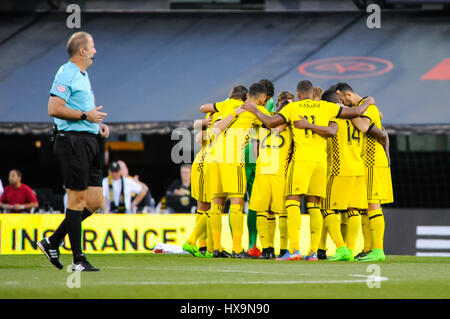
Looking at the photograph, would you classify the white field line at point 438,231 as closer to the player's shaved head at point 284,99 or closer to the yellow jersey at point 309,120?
the player's shaved head at point 284,99

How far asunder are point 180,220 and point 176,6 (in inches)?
256

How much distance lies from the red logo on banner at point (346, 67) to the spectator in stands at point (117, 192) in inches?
166

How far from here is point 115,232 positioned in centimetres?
1511

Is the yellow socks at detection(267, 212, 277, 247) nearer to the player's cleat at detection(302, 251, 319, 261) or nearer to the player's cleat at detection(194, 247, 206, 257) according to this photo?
the player's cleat at detection(302, 251, 319, 261)

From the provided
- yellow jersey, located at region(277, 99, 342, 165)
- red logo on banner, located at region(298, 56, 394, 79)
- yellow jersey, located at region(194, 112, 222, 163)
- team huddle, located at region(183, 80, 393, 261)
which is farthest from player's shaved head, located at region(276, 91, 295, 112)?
red logo on banner, located at region(298, 56, 394, 79)

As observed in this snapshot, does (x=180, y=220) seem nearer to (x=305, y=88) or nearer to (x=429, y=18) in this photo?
(x=305, y=88)

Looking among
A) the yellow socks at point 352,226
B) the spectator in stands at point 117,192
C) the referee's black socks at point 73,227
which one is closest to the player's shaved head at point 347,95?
the yellow socks at point 352,226

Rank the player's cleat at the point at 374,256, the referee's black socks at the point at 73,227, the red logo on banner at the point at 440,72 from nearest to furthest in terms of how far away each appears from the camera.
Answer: the referee's black socks at the point at 73,227, the player's cleat at the point at 374,256, the red logo on banner at the point at 440,72

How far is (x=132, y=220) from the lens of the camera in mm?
15164

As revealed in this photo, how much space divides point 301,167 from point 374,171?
1.21 metres

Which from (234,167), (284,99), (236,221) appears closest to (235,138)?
(234,167)

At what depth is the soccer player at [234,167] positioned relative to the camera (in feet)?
37.2

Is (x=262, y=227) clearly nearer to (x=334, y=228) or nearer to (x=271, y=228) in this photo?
(x=271, y=228)

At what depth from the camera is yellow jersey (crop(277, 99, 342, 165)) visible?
10.8 m
